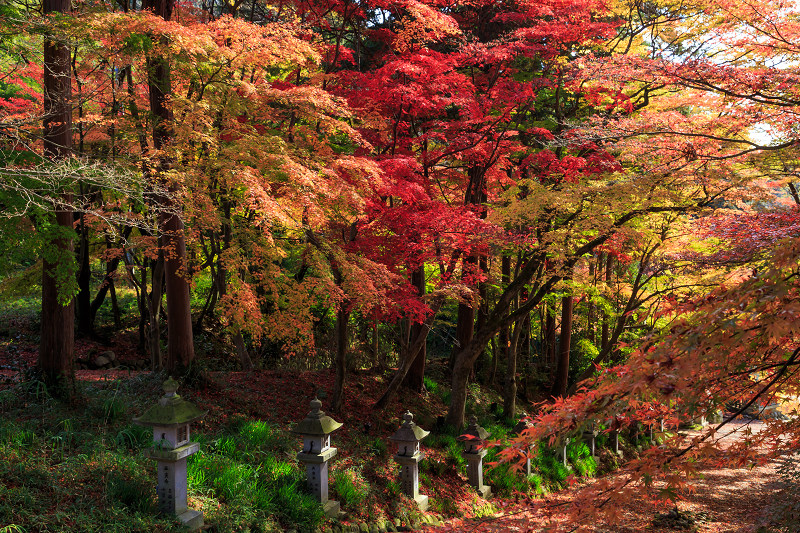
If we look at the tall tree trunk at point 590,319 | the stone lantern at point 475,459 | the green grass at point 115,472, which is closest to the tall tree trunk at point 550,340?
the tall tree trunk at point 590,319

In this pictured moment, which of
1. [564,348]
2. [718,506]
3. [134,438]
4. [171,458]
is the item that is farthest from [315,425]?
[564,348]

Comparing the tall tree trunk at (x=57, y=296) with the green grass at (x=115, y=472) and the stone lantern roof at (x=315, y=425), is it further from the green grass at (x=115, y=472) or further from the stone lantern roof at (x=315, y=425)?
the stone lantern roof at (x=315, y=425)

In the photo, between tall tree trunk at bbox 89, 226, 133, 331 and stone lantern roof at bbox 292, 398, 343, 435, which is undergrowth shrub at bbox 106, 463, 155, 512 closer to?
stone lantern roof at bbox 292, 398, 343, 435

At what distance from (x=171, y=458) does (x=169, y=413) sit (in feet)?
1.44

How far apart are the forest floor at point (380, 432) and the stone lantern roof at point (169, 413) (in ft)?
7.72

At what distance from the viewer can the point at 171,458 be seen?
534cm

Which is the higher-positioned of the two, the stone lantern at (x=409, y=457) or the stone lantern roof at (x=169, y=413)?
the stone lantern roof at (x=169, y=413)

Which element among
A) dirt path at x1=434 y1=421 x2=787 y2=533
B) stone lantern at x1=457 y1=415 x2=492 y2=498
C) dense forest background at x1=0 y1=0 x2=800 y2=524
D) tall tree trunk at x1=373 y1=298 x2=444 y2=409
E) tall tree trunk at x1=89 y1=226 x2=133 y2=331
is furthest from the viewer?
tall tree trunk at x1=89 y1=226 x2=133 y2=331

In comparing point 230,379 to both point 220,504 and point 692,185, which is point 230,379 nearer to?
point 220,504

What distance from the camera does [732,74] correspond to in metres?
6.00

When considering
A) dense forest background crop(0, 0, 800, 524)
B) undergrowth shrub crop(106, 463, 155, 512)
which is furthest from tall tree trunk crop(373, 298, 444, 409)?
undergrowth shrub crop(106, 463, 155, 512)

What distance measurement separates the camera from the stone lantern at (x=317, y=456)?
697 cm

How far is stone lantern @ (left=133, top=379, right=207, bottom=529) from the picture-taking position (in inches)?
212

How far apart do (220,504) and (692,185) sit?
9.55 meters
